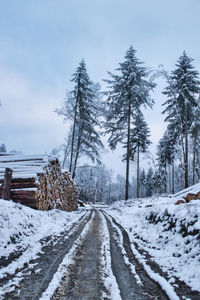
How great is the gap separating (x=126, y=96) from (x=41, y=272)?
17.3 m

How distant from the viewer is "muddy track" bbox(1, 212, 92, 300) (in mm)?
2371

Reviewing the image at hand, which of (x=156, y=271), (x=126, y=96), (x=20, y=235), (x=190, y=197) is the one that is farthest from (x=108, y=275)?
(x=126, y=96)

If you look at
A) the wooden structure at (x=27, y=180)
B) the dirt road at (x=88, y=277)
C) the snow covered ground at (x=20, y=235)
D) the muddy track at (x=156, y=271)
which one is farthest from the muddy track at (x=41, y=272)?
the wooden structure at (x=27, y=180)

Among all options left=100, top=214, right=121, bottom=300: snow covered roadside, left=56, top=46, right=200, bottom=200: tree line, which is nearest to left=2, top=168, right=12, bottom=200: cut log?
left=100, top=214, right=121, bottom=300: snow covered roadside

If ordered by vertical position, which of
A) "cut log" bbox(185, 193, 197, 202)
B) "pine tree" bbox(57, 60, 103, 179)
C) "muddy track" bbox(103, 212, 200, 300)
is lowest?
"muddy track" bbox(103, 212, 200, 300)

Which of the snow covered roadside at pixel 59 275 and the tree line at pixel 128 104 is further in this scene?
the tree line at pixel 128 104

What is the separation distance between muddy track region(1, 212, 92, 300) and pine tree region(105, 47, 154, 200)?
13.9 m

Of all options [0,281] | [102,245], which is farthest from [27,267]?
[102,245]

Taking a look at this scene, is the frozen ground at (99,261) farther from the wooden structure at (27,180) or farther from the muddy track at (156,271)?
the wooden structure at (27,180)

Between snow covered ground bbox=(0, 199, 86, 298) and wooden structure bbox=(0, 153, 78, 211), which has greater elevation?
wooden structure bbox=(0, 153, 78, 211)

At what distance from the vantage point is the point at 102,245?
15.4 feet

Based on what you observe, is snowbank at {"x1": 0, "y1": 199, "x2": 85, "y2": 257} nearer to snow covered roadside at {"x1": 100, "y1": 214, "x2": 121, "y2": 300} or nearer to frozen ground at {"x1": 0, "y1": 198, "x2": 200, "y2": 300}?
frozen ground at {"x1": 0, "y1": 198, "x2": 200, "y2": 300}

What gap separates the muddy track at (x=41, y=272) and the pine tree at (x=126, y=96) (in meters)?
13.9

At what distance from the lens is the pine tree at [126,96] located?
59.4 ft
